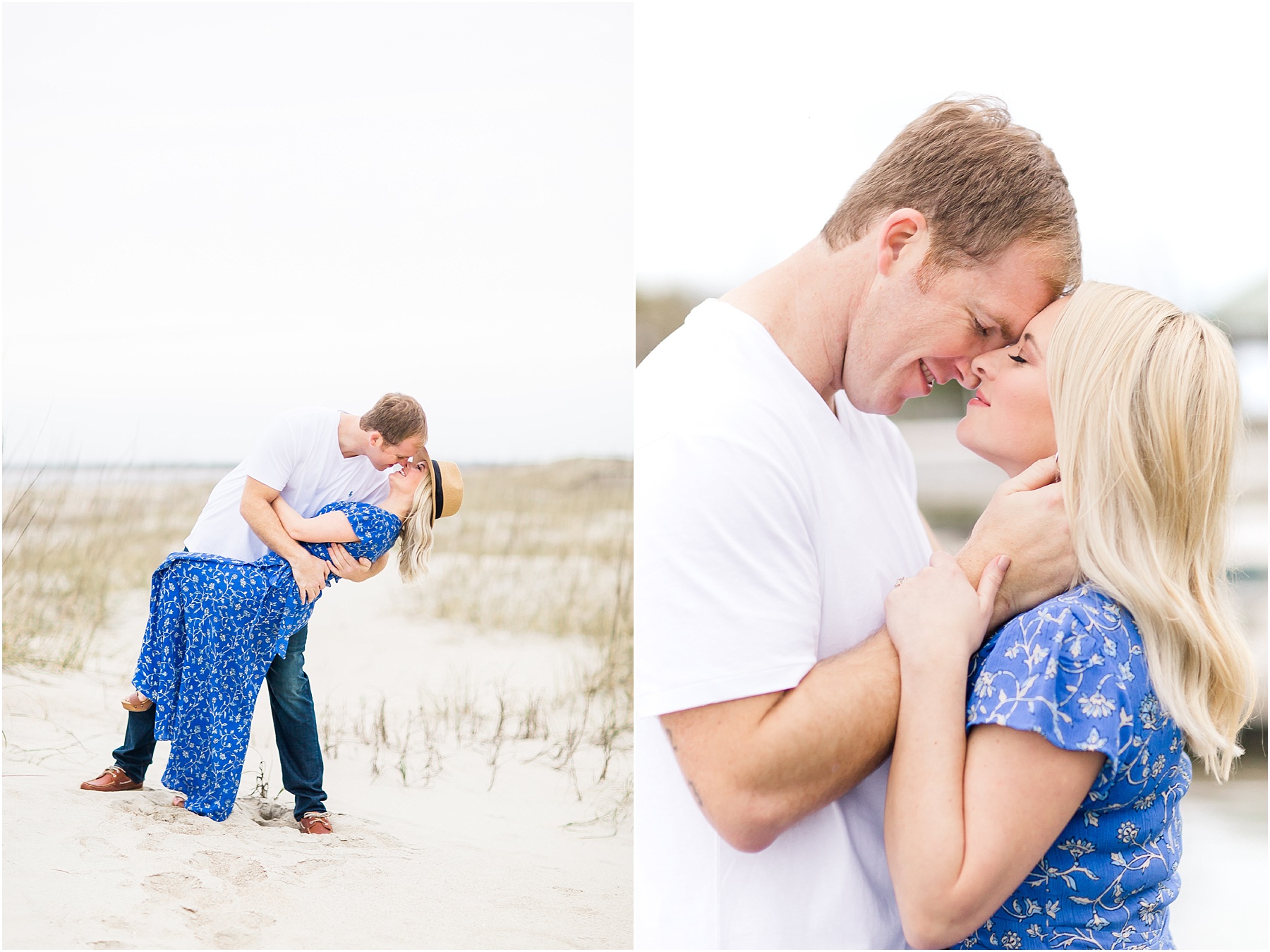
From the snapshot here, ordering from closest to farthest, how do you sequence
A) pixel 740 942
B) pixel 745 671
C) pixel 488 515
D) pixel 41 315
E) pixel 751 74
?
pixel 745 671 → pixel 740 942 → pixel 41 315 → pixel 488 515 → pixel 751 74

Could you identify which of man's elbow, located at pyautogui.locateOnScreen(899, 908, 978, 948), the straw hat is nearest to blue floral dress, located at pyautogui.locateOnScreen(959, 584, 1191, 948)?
man's elbow, located at pyautogui.locateOnScreen(899, 908, 978, 948)

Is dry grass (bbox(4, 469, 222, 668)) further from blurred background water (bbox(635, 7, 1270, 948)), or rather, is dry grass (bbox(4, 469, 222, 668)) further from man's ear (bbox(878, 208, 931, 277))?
man's ear (bbox(878, 208, 931, 277))

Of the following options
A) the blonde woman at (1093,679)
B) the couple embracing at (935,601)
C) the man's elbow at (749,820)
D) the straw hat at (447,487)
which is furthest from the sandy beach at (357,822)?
the blonde woman at (1093,679)

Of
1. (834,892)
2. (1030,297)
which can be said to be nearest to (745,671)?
(834,892)

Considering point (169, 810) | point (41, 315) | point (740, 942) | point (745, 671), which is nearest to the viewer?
point (745, 671)

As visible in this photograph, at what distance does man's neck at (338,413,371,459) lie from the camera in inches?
94.3

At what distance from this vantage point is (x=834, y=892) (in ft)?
5.59

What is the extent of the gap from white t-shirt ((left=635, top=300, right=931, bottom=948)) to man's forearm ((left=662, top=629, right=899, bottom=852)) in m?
0.04

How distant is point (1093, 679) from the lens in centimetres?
150

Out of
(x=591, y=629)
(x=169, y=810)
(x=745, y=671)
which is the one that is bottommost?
(x=169, y=810)

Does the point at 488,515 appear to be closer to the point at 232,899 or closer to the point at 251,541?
the point at 251,541

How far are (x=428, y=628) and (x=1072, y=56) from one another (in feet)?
8.68

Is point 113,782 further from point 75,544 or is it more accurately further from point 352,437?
point 352,437

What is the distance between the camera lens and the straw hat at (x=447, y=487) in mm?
2508
